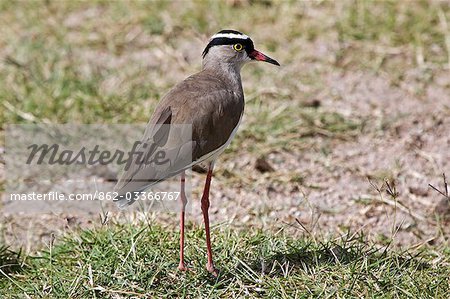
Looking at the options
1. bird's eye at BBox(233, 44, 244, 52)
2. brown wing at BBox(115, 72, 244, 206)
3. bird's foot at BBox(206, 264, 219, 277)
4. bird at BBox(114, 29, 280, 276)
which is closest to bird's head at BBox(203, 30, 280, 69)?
bird's eye at BBox(233, 44, 244, 52)

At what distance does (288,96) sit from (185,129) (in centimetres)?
279

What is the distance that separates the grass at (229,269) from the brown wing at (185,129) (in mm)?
424

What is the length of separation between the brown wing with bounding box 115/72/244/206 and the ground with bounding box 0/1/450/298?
72 centimetres

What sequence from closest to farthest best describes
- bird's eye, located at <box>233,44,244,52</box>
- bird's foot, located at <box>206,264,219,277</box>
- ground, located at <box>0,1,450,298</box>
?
bird's foot, located at <box>206,264,219,277</box> < bird's eye, located at <box>233,44,244,52</box> < ground, located at <box>0,1,450,298</box>

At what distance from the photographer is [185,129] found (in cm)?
434

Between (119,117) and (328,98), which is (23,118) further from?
(328,98)

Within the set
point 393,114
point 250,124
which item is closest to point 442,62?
point 393,114

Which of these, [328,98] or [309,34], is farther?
[309,34]

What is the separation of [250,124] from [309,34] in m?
1.60

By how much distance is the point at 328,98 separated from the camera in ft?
23.2

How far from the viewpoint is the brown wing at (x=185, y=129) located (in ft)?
13.7

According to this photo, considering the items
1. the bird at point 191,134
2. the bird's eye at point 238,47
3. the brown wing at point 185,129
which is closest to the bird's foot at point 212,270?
the bird at point 191,134

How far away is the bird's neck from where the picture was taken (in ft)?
16.1

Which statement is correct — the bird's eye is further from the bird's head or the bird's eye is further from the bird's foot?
the bird's foot
